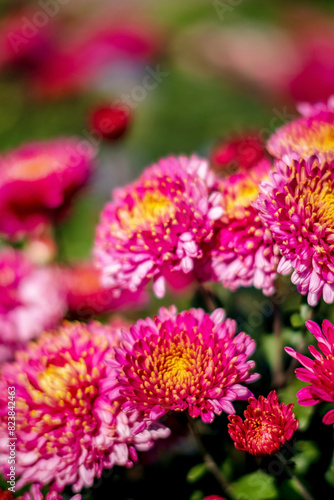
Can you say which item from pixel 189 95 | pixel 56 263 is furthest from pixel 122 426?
pixel 189 95

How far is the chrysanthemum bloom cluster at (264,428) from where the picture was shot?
416 millimetres

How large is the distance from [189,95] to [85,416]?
78.4 inches

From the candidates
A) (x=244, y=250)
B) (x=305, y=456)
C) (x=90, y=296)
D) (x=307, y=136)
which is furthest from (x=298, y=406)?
(x=90, y=296)

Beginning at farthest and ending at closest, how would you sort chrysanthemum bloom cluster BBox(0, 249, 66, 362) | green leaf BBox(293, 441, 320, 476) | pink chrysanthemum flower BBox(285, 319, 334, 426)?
chrysanthemum bloom cluster BBox(0, 249, 66, 362), green leaf BBox(293, 441, 320, 476), pink chrysanthemum flower BBox(285, 319, 334, 426)

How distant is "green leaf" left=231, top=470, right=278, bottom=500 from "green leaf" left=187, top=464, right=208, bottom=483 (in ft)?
0.11

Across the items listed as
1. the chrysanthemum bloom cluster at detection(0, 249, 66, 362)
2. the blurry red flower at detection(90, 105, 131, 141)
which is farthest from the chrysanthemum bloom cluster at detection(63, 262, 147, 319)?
the blurry red flower at detection(90, 105, 131, 141)

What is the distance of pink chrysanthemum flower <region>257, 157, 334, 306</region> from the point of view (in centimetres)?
45

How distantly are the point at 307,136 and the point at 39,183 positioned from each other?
422 millimetres

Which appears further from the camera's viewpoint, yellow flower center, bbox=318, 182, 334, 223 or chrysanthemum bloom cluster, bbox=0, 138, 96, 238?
chrysanthemum bloom cluster, bbox=0, 138, 96, 238

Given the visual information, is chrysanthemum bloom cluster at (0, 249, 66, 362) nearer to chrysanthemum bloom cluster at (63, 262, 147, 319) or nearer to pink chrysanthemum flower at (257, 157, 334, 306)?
chrysanthemum bloom cluster at (63, 262, 147, 319)

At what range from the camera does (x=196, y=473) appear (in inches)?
21.5

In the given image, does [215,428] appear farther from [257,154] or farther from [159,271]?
[257,154]

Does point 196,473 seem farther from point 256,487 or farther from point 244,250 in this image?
point 244,250

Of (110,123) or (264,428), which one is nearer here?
(264,428)
